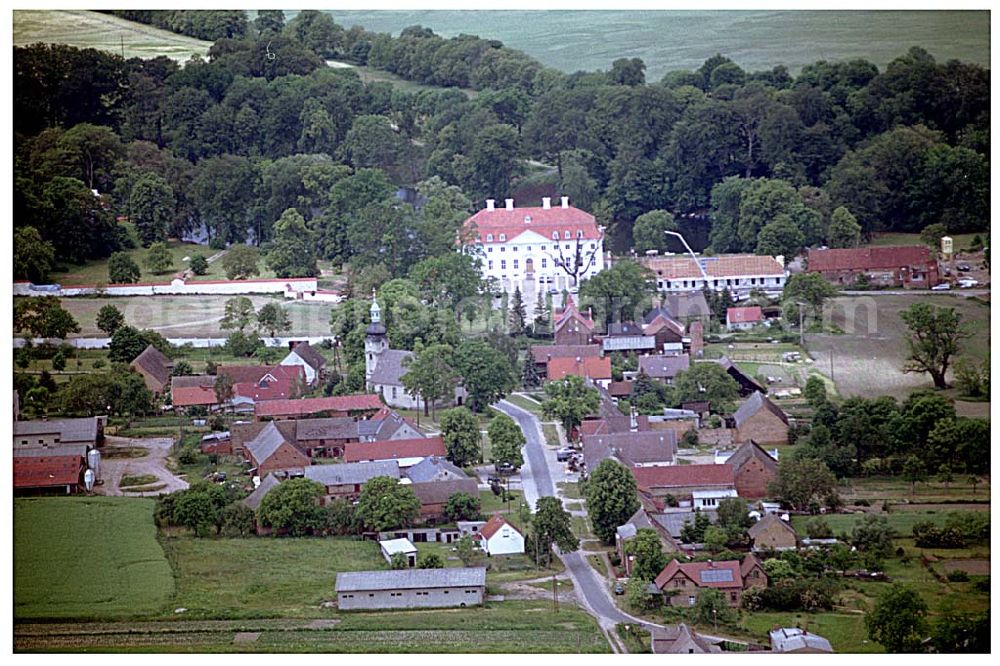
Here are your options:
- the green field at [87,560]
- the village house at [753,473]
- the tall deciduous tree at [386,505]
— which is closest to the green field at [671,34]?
the village house at [753,473]

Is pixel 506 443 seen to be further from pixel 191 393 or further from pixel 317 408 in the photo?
pixel 191 393

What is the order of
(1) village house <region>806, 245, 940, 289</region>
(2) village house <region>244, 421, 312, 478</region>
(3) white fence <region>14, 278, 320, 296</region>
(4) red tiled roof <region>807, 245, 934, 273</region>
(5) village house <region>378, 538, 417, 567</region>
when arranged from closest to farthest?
1. (5) village house <region>378, 538, 417, 567</region>
2. (2) village house <region>244, 421, 312, 478</region>
3. (3) white fence <region>14, 278, 320, 296</region>
4. (1) village house <region>806, 245, 940, 289</region>
5. (4) red tiled roof <region>807, 245, 934, 273</region>

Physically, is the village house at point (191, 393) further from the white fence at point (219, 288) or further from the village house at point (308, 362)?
the white fence at point (219, 288)

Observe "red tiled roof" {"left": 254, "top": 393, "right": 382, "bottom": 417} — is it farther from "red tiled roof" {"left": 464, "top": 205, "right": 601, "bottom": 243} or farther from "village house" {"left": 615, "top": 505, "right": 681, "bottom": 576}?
"red tiled roof" {"left": 464, "top": 205, "right": 601, "bottom": 243}

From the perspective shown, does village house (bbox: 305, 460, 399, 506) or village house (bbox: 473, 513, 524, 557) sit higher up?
village house (bbox: 305, 460, 399, 506)

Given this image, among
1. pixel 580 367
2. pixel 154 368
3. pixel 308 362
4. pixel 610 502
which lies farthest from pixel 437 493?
pixel 154 368

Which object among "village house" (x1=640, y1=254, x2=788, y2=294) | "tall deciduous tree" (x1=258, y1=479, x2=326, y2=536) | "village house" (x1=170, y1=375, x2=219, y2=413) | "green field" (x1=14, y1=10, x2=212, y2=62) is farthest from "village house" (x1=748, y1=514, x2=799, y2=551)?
"green field" (x1=14, y1=10, x2=212, y2=62)
